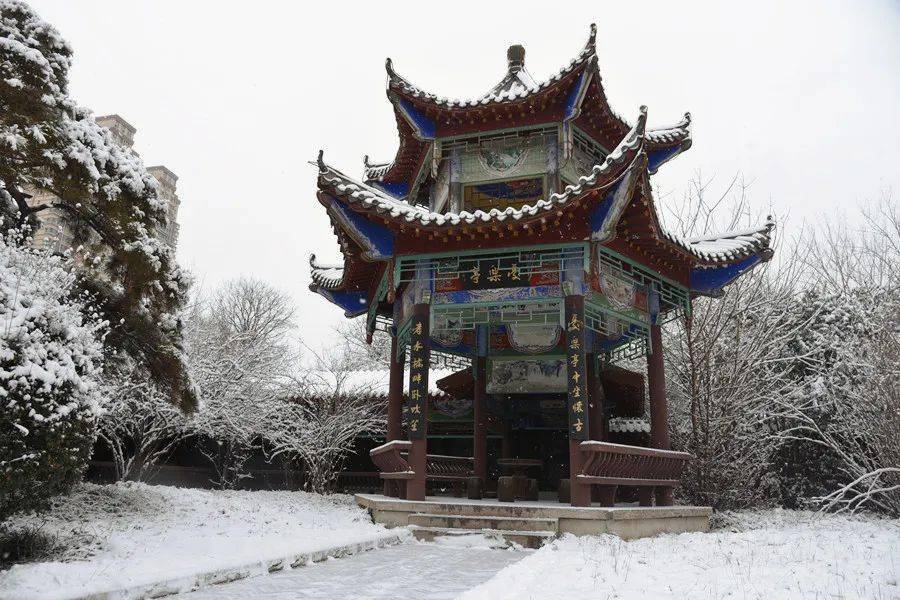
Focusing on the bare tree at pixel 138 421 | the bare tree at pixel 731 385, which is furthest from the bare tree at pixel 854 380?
the bare tree at pixel 138 421

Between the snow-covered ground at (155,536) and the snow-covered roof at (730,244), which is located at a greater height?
the snow-covered roof at (730,244)

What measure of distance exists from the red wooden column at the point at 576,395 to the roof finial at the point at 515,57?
6.48 meters

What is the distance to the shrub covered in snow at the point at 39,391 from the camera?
5.61 metres

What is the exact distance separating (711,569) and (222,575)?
4.55 metres

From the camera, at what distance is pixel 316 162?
10.1 metres

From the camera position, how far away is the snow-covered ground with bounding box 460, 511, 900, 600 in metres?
5.26

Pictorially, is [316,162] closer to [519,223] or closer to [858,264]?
[519,223]

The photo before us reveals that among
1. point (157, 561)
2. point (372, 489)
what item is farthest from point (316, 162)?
point (372, 489)

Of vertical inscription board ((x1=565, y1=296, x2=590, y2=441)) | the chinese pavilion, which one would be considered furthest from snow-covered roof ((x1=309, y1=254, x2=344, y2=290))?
vertical inscription board ((x1=565, y1=296, x2=590, y2=441))

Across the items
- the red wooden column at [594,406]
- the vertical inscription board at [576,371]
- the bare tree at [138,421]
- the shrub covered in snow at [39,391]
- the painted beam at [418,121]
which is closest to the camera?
the shrub covered in snow at [39,391]

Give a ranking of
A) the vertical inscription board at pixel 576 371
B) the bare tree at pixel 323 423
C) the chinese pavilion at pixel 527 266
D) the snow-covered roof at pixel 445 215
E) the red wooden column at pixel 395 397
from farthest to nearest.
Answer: the bare tree at pixel 323 423 → the red wooden column at pixel 395 397 → the chinese pavilion at pixel 527 266 → the vertical inscription board at pixel 576 371 → the snow-covered roof at pixel 445 215

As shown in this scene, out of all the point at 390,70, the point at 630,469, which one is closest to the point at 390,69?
the point at 390,70

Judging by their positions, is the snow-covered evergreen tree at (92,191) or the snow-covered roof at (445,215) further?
the snow-covered roof at (445,215)

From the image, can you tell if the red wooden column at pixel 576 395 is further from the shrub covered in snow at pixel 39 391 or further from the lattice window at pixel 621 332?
the shrub covered in snow at pixel 39 391
